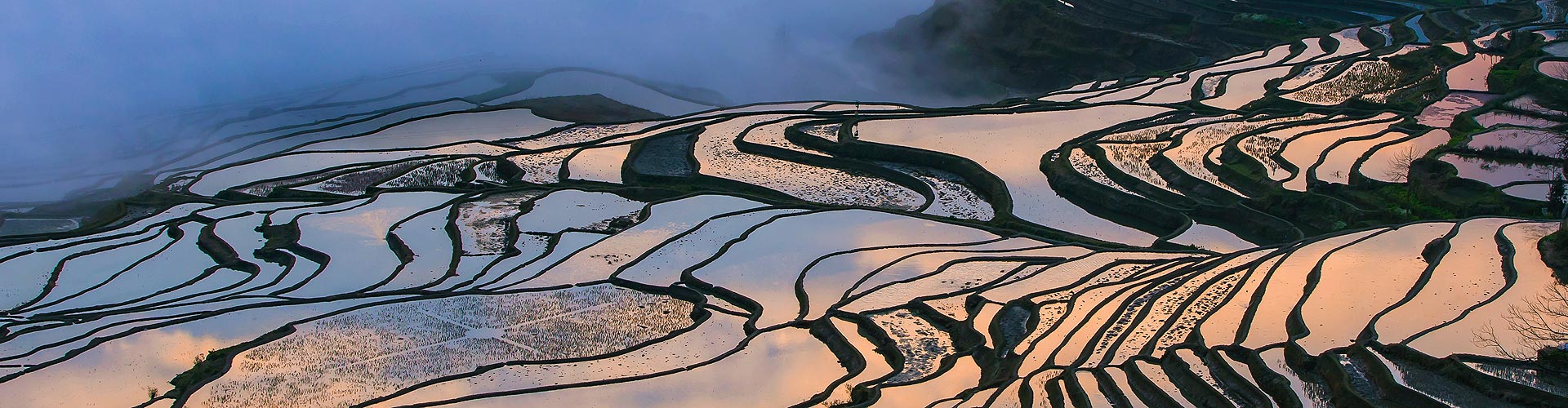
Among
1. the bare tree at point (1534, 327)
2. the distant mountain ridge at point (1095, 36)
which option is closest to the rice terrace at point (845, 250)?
the bare tree at point (1534, 327)

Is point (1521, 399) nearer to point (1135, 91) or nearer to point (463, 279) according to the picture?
point (463, 279)

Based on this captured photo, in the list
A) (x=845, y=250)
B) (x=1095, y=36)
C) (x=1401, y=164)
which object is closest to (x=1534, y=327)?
(x=845, y=250)

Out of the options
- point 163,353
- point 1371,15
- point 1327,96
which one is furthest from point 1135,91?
point 163,353

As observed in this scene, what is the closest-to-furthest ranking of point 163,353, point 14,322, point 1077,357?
point 1077,357
point 163,353
point 14,322

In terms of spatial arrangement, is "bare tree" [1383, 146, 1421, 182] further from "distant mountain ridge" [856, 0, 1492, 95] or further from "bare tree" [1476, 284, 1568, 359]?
"distant mountain ridge" [856, 0, 1492, 95]

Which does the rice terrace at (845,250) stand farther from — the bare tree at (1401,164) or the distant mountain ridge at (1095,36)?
the distant mountain ridge at (1095,36)

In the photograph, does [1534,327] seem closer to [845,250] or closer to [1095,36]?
[845,250]

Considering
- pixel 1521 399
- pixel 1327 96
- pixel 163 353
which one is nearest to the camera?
pixel 1521 399

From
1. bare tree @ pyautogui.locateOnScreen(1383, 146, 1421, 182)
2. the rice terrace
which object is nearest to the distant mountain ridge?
the rice terrace
